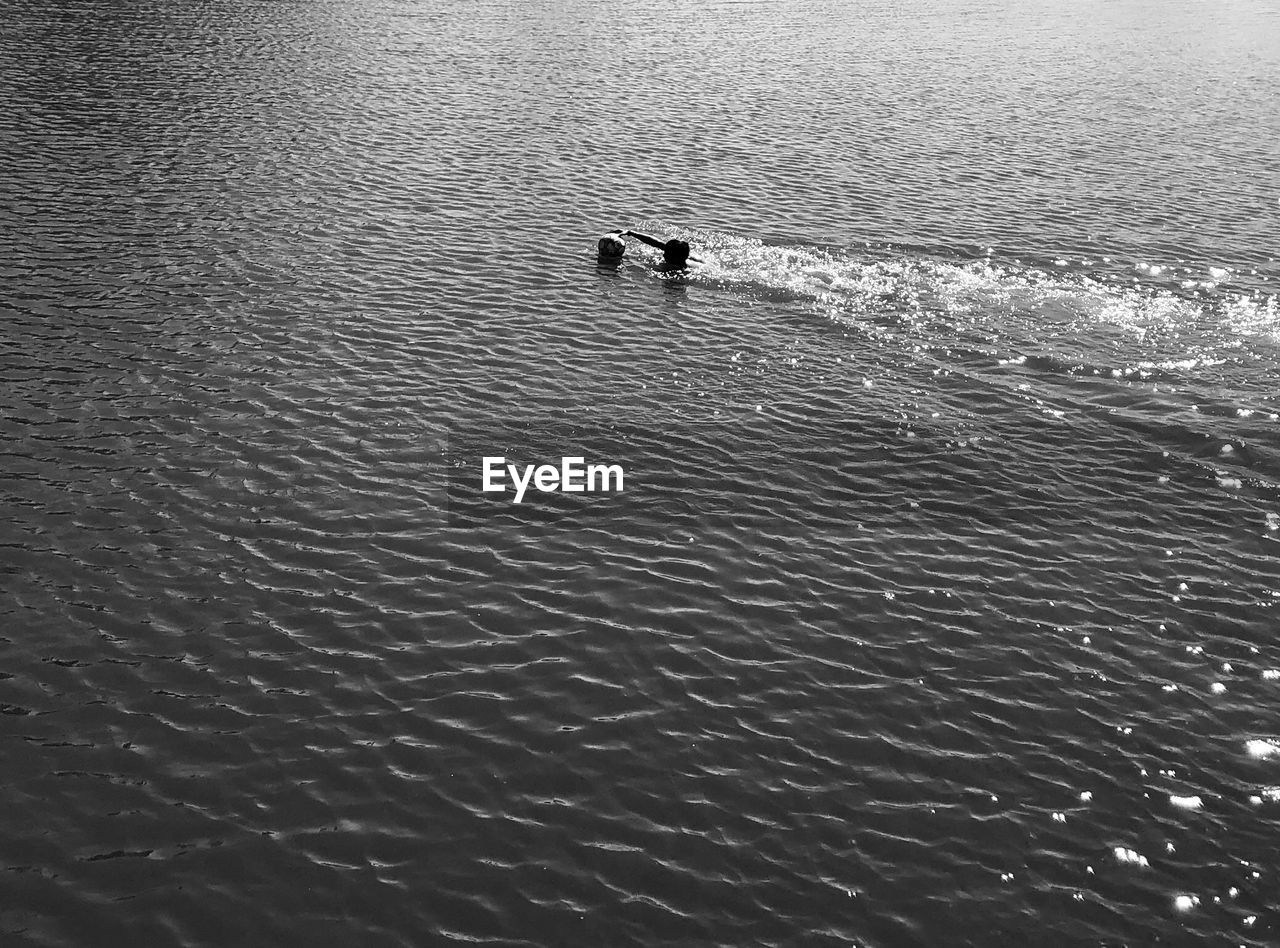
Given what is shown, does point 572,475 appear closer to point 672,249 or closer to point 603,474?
point 603,474

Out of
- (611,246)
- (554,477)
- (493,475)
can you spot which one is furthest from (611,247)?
(493,475)

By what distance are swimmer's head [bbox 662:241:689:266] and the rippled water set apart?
5.29ft

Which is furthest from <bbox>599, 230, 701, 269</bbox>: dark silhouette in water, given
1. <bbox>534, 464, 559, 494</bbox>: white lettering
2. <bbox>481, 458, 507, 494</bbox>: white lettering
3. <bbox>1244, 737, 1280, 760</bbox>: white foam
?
<bbox>1244, 737, 1280, 760</bbox>: white foam

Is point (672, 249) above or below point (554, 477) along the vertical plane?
above

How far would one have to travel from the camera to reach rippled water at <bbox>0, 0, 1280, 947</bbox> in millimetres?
24359

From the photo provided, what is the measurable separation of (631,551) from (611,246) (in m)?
25.8

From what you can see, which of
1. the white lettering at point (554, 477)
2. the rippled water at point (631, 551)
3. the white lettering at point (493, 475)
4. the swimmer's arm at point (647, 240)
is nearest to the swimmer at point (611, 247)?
the swimmer's arm at point (647, 240)

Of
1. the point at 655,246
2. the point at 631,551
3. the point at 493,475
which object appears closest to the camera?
the point at 631,551

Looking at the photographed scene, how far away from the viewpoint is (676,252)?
56156 millimetres

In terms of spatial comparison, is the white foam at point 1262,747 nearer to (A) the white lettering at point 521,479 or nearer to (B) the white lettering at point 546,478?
(B) the white lettering at point 546,478

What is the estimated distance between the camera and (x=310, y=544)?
34.6 m

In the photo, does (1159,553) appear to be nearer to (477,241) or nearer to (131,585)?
(131,585)

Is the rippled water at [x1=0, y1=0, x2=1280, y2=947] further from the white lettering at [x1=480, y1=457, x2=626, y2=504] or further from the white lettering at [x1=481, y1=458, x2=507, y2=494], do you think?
the white lettering at [x1=480, y1=457, x2=626, y2=504]

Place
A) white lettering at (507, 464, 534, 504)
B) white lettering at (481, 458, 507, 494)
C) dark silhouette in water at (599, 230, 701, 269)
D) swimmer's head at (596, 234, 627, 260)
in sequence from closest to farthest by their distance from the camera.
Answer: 1. white lettering at (507, 464, 534, 504)
2. white lettering at (481, 458, 507, 494)
3. dark silhouette in water at (599, 230, 701, 269)
4. swimmer's head at (596, 234, 627, 260)
